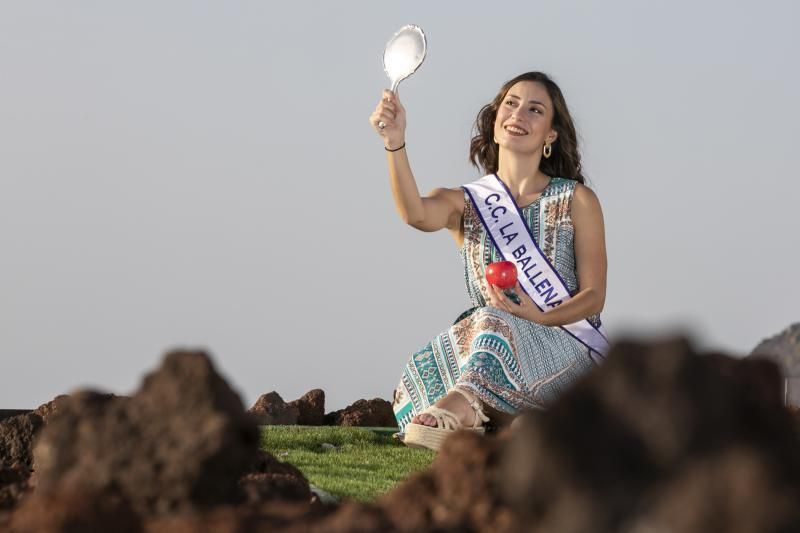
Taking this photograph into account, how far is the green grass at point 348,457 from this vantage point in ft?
15.7

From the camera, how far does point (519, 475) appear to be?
1.20 metres

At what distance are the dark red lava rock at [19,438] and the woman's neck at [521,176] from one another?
308 centimetres

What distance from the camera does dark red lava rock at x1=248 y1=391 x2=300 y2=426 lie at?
24.6ft

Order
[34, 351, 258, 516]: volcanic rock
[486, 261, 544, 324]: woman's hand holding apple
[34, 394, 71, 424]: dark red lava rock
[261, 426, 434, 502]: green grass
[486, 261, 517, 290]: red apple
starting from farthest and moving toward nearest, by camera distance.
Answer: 1. [486, 261, 517, 290]: red apple
2. [486, 261, 544, 324]: woman's hand holding apple
3. [34, 394, 71, 424]: dark red lava rock
4. [261, 426, 434, 502]: green grass
5. [34, 351, 258, 516]: volcanic rock

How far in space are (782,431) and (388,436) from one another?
568 centimetres

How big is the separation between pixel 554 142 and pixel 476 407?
6.05 feet

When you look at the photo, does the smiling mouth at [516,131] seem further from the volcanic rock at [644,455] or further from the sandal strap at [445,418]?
the volcanic rock at [644,455]

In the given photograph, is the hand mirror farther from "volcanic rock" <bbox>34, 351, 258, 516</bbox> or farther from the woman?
"volcanic rock" <bbox>34, 351, 258, 516</bbox>

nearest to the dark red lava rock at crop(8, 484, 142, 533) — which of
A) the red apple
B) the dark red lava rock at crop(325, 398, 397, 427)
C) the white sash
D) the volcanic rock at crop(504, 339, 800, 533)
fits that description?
the volcanic rock at crop(504, 339, 800, 533)

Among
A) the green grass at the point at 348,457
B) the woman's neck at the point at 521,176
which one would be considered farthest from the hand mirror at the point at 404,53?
the green grass at the point at 348,457

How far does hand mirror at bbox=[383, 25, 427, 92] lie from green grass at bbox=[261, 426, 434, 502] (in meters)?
1.83

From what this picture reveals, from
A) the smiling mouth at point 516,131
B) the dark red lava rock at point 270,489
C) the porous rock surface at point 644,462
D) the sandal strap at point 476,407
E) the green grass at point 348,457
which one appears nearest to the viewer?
the porous rock surface at point 644,462

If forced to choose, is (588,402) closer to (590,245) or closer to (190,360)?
(190,360)

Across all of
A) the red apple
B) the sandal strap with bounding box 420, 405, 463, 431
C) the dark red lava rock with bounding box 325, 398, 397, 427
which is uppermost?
the red apple
